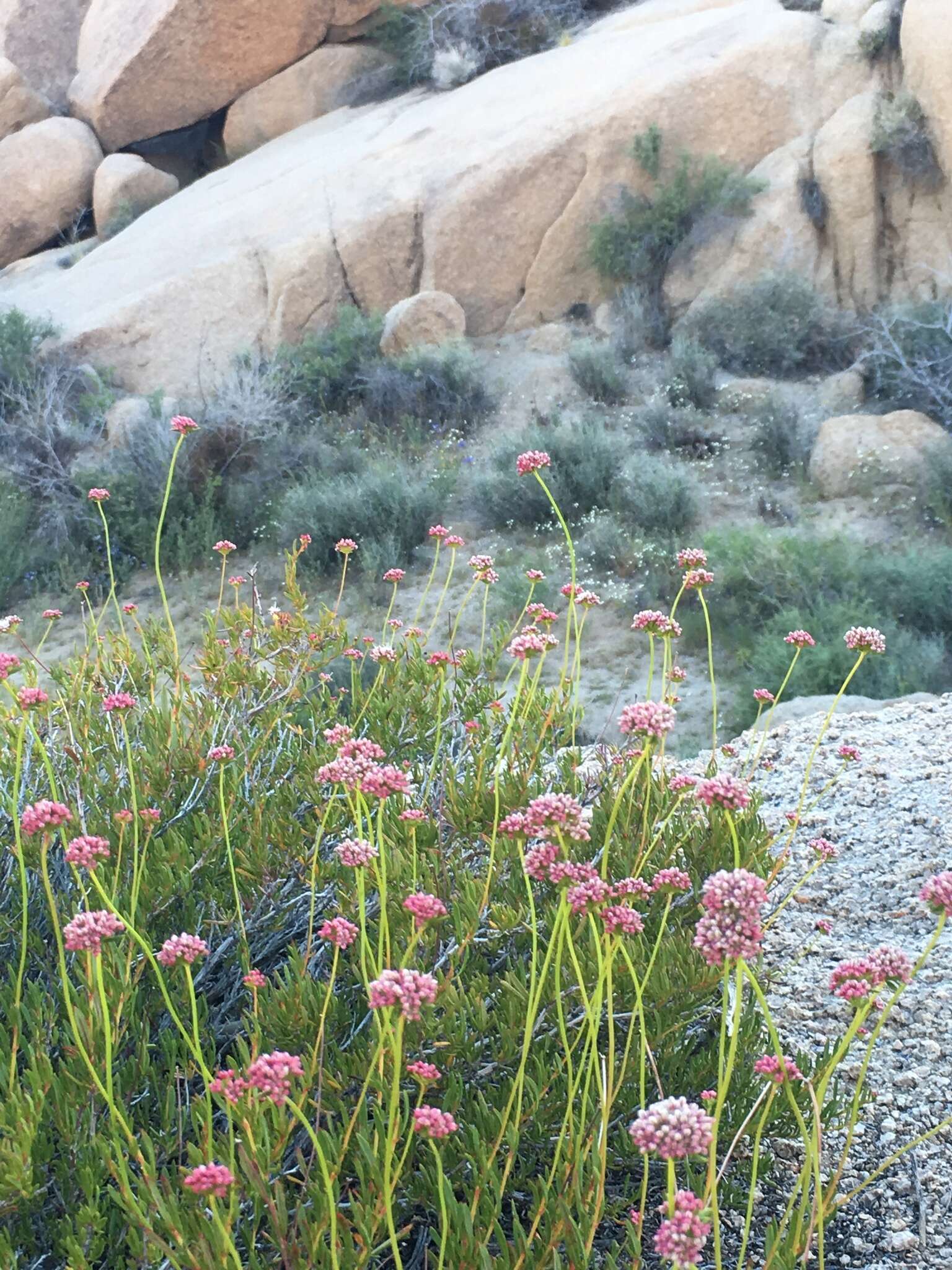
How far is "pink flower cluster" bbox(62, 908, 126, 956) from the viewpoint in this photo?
1.47 metres

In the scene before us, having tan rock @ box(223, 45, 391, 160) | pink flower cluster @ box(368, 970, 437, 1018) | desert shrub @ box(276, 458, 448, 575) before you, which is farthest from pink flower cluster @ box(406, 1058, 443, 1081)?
tan rock @ box(223, 45, 391, 160)

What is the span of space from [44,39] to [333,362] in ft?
44.3

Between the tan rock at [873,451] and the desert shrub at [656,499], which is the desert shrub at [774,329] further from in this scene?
the desert shrub at [656,499]

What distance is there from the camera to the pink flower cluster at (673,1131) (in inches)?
47.9

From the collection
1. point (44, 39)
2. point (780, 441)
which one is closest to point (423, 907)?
point (780, 441)

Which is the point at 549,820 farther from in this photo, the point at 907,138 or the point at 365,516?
the point at 907,138

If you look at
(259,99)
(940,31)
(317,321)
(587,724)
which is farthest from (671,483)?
(259,99)

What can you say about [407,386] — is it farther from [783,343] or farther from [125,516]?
[783,343]

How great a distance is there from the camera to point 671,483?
30.3 ft

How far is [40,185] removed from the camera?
1819 cm

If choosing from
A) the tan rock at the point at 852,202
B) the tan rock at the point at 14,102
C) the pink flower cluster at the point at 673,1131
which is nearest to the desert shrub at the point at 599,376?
the tan rock at the point at 852,202

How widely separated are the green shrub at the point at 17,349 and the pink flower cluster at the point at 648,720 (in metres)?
10.9

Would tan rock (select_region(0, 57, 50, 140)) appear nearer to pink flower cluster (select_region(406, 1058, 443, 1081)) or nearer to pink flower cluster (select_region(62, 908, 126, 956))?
pink flower cluster (select_region(62, 908, 126, 956))

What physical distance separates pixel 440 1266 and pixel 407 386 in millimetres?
10785
